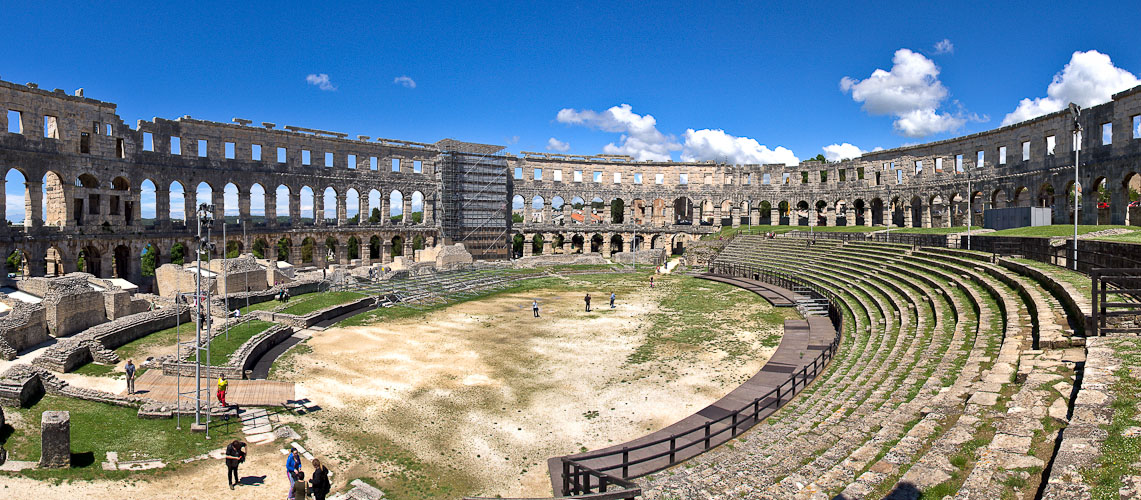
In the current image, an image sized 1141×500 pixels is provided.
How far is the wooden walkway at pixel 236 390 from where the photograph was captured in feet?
56.1

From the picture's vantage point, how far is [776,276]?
37.8 metres

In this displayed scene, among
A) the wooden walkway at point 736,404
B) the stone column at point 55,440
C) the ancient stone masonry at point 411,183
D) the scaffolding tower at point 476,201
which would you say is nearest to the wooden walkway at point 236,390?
the stone column at point 55,440

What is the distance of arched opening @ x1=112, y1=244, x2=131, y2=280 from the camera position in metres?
41.2

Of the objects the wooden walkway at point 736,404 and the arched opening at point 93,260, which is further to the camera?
the arched opening at point 93,260

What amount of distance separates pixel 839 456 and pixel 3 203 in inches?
1763

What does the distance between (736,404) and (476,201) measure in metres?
48.5

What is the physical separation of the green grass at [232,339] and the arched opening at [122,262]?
64.6ft

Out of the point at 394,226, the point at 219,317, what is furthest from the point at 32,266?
the point at 394,226

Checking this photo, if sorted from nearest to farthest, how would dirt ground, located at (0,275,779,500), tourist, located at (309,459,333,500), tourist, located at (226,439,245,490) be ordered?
tourist, located at (309,459,333,500) → tourist, located at (226,439,245,490) → dirt ground, located at (0,275,779,500)

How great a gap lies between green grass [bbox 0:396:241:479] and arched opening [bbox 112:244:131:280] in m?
29.3

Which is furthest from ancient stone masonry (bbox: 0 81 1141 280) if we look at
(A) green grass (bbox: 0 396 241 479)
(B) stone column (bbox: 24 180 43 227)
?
(A) green grass (bbox: 0 396 241 479)

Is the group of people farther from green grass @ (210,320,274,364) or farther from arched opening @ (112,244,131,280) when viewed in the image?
arched opening @ (112,244,131,280)

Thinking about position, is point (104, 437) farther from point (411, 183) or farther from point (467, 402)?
point (411, 183)

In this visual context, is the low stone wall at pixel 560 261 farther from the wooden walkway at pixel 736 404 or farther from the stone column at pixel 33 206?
the stone column at pixel 33 206
